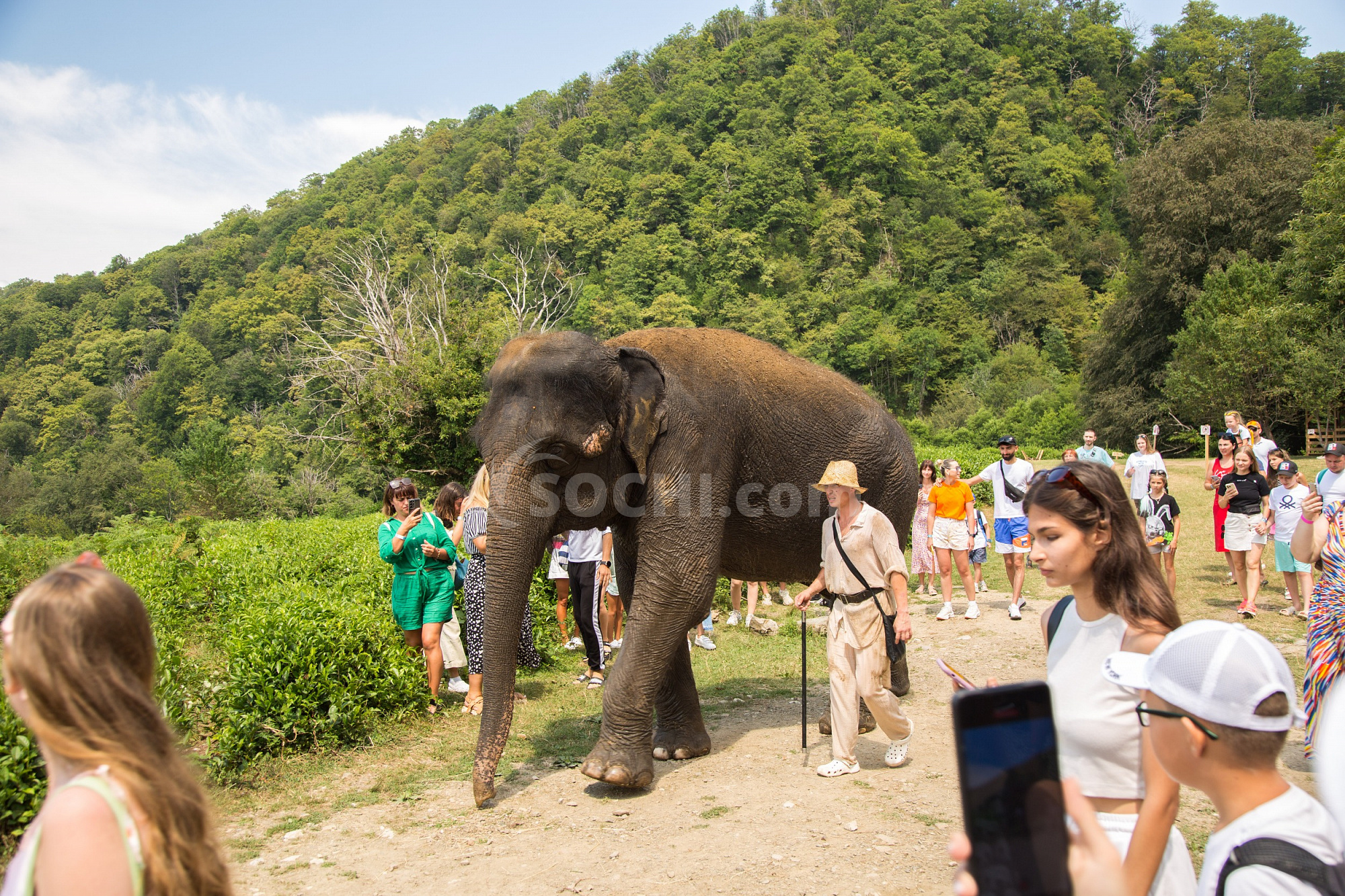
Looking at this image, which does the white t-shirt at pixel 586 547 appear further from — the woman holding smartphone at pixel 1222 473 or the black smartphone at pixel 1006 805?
the woman holding smartphone at pixel 1222 473

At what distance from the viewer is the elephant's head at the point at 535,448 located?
5.55 m

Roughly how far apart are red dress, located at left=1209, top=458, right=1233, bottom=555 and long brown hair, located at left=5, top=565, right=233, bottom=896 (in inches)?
476

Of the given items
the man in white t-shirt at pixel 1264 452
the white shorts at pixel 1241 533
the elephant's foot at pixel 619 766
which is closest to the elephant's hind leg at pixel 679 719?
the elephant's foot at pixel 619 766

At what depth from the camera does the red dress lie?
11297 millimetres

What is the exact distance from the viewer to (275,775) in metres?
6.18

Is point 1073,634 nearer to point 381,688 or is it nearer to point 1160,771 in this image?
point 1160,771

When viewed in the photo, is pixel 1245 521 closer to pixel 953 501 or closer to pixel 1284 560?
pixel 1284 560

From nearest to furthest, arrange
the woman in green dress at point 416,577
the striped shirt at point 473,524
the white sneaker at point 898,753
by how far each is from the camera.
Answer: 1. the white sneaker at point 898,753
2. the woman in green dress at point 416,577
3. the striped shirt at point 473,524

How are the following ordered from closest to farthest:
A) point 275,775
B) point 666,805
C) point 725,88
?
1. point 666,805
2. point 275,775
3. point 725,88

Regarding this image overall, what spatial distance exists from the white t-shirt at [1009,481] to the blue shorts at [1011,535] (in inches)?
2.5

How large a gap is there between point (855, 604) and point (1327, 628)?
8.72 ft

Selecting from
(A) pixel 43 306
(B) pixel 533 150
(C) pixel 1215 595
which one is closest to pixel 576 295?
(B) pixel 533 150

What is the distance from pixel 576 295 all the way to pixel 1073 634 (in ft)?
228

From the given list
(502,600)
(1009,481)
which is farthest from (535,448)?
(1009,481)
